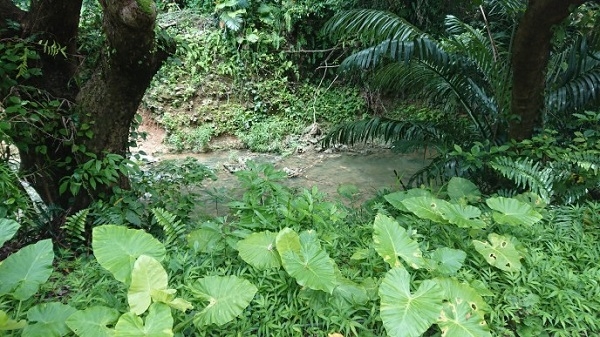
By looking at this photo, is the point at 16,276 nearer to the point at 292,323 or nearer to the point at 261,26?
the point at 292,323

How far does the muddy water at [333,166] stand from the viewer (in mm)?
6465

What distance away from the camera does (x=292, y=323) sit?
5.20 feet

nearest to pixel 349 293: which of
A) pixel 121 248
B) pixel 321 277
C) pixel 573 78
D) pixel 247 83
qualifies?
pixel 321 277

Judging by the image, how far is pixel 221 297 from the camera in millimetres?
1514

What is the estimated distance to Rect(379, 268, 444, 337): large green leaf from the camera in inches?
56.2

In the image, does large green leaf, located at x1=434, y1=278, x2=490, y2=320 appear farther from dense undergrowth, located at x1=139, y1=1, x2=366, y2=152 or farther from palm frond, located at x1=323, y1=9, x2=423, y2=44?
dense undergrowth, located at x1=139, y1=1, x2=366, y2=152

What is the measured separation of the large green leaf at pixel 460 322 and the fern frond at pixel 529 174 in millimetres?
1608

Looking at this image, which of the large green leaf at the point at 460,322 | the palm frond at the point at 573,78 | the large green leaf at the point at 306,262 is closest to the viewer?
the large green leaf at the point at 460,322

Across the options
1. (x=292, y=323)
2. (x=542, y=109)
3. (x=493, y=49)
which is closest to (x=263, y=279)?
(x=292, y=323)

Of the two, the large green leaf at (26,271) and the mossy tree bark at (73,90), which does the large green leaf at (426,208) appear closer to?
the large green leaf at (26,271)

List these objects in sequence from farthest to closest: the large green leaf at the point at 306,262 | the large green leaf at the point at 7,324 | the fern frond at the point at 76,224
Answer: the fern frond at the point at 76,224 → the large green leaf at the point at 306,262 → the large green leaf at the point at 7,324

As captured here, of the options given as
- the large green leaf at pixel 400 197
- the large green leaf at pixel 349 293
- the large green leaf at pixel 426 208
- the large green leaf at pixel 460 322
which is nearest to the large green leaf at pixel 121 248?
the large green leaf at pixel 349 293

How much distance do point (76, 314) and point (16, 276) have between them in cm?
34

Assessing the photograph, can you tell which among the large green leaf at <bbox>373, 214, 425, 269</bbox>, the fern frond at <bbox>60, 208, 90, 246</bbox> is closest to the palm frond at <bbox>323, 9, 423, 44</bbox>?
the large green leaf at <bbox>373, 214, 425, 269</bbox>
